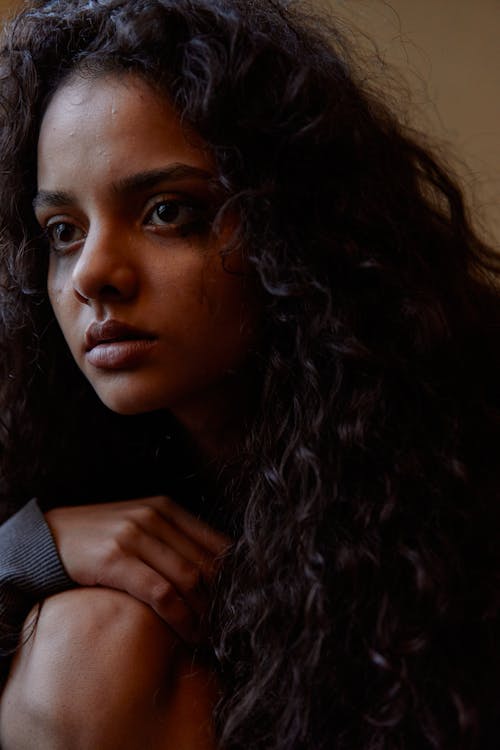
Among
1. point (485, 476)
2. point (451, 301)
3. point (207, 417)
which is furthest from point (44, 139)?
point (485, 476)

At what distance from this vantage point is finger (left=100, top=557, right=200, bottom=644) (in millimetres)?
892

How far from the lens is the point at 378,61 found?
1110 mm

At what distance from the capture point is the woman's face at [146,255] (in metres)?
0.87

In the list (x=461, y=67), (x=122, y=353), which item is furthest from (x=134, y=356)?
(x=461, y=67)

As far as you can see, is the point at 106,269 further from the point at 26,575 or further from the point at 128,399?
the point at 26,575

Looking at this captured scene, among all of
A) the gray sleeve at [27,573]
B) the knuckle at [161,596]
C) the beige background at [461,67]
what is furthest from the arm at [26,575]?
the beige background at [461,67]

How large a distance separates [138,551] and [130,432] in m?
0.25

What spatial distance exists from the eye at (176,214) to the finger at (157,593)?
1.07 feet

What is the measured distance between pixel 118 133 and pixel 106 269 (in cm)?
13

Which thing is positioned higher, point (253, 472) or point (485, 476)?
point (485, 476)

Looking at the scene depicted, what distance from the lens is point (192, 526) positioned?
3.20 feet

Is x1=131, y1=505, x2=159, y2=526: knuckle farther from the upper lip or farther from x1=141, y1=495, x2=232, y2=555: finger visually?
the upper lip

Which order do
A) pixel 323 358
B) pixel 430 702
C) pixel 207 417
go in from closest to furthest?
1. pixel 430 702
2. pixel 323 358
3. pixel 207 417

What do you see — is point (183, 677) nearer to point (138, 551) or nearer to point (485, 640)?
point (138, 551)
